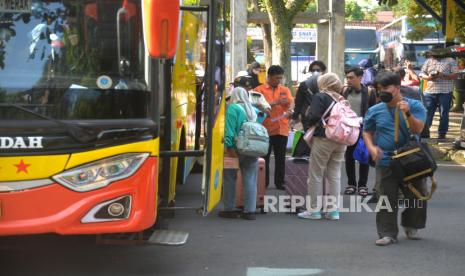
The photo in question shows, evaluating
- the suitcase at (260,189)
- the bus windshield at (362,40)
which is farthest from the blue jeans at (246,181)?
the bus windshield at (362,40)

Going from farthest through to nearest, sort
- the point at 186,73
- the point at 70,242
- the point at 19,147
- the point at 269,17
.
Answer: the point at 269,17 → the point at 186,73 → the point at 70,242 → the point at 19,147

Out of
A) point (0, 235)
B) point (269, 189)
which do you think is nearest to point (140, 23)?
point (0, 235)

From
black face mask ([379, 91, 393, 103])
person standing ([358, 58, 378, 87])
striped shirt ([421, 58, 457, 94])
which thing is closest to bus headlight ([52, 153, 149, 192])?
black face mask ([379, 91, 393, 103])

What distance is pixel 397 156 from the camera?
23.5 ft

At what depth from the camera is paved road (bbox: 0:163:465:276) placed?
21.4ft

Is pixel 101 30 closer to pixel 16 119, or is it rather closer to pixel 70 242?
pixel 16 119

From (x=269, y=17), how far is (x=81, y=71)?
12524mm

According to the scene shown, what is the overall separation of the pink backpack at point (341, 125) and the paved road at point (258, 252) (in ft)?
3.14

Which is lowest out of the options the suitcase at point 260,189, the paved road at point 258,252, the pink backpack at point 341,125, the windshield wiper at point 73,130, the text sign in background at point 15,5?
the paved road at point 258,252

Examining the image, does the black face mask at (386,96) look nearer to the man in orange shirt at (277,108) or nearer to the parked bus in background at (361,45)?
the man in orange shirt at (277,108)

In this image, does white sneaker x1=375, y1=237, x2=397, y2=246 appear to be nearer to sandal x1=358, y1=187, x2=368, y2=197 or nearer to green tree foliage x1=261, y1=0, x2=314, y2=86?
sandal x1=358, y1=187, x2=368, y2=197

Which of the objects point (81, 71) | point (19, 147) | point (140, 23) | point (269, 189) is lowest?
point (269, 189)

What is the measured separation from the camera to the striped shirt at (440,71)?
15258mm

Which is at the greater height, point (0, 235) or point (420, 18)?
point (420, 18)
